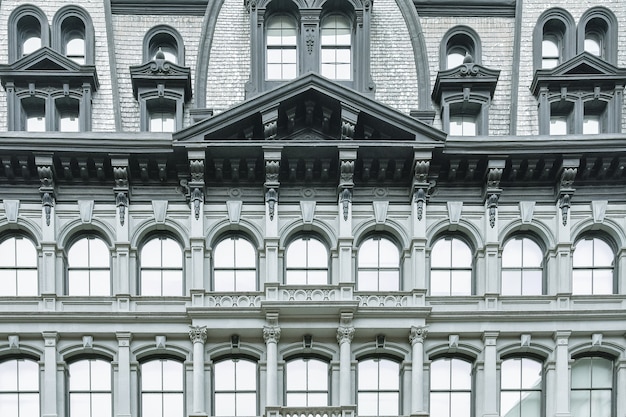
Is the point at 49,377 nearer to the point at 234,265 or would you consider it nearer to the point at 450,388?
the point at 234,265

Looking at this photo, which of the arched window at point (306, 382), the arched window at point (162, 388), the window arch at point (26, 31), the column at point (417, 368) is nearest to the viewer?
the column at point (417, 368)

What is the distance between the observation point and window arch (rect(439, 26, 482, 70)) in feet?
107

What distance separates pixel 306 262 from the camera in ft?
102

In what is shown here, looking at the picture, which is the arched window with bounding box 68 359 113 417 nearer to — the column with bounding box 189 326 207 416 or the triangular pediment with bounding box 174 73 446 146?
the column with bounding box 189 326 207 416

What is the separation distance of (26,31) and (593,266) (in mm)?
16494

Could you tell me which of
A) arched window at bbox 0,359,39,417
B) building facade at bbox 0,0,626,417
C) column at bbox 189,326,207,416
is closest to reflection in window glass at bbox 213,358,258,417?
building facade at bbox 0,0,626,417

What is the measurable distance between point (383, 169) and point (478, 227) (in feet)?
9.50

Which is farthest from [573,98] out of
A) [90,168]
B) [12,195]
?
[12,195]

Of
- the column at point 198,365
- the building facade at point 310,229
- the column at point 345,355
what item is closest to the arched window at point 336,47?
the building facade at point 310,229

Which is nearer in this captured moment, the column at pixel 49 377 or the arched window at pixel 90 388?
the column at pixel 49 377

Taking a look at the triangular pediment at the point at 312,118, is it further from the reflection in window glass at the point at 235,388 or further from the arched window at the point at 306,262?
the reflection in window glass at the point at 235,388

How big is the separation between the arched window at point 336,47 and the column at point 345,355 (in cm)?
686

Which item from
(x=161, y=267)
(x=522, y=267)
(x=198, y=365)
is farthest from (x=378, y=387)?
(x=161, y=267)

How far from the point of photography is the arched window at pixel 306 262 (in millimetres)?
30859
